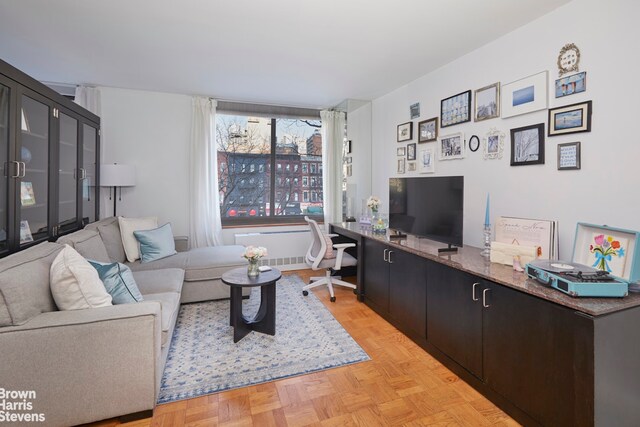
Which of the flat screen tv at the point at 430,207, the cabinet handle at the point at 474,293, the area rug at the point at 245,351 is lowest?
the area rug at the point at 245,351

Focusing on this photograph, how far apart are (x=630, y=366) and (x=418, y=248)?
142 cm

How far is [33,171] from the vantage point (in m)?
2.38

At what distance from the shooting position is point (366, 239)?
351 cm

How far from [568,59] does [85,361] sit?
3.42 m

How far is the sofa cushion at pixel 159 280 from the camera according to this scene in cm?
264

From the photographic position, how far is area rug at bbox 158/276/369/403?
83.1 inches

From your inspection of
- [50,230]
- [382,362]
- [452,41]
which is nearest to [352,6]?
[452,41]

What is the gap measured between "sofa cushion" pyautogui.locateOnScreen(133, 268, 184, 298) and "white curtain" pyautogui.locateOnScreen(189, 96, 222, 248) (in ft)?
4.10

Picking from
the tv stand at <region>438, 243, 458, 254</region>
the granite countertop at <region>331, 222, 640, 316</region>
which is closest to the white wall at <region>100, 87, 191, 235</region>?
the granite countertop at <region>331, 222, 640, 316</region>

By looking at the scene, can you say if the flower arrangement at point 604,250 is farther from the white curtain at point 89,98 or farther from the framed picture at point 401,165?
the white curtain at point 89,98

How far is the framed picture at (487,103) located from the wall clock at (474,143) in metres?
0.16

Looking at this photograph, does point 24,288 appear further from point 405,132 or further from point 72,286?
point 405,132

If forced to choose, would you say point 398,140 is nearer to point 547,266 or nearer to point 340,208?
point 340,208

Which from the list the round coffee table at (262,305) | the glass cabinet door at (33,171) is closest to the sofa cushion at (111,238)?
the glass cabinet door at (33,171)
